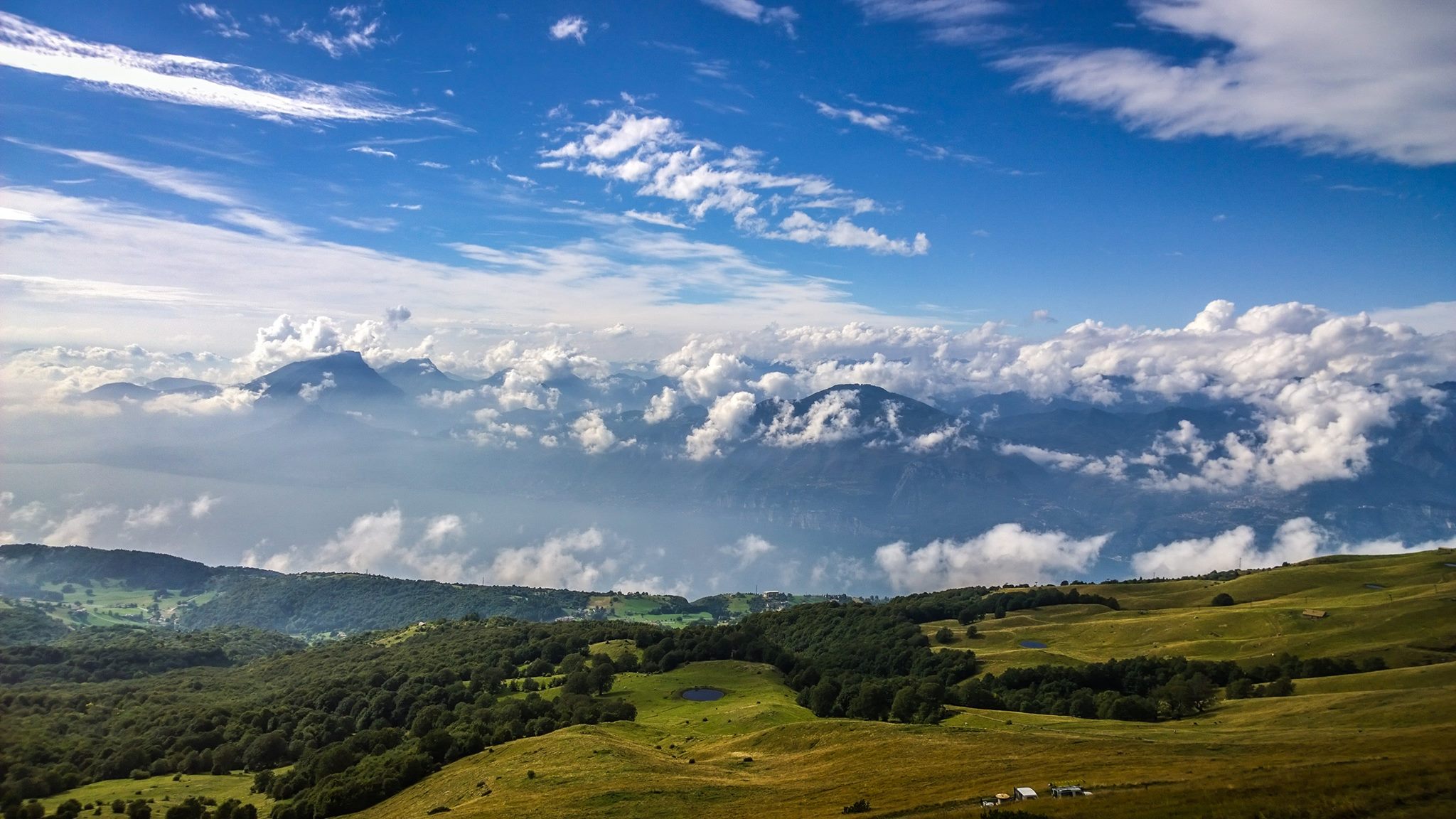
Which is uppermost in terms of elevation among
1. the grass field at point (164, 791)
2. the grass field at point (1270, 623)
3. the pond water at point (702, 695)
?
the grass field at point (1270, 623)

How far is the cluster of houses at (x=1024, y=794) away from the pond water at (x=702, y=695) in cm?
8593

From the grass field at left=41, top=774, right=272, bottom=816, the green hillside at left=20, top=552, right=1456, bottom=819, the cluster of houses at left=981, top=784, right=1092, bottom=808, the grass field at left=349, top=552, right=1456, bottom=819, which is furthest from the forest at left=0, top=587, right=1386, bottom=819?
the cluster of houses at left=981, top=784, right=1092, bottom=808

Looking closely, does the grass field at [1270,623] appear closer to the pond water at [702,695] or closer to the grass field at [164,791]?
the pond water at [702,695]

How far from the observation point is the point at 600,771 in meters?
58.9

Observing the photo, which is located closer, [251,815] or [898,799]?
[898,799]

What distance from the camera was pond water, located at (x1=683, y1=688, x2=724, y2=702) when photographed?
389ft

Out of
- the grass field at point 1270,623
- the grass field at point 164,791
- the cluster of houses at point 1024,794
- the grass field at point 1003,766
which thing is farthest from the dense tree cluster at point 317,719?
the grass field at point 1270,623

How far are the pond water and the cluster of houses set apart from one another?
85.9 meters

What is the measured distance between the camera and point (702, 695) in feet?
398

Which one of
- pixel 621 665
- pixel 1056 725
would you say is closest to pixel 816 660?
pixel 621 665

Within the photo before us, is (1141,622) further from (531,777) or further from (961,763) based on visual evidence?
(531,777)

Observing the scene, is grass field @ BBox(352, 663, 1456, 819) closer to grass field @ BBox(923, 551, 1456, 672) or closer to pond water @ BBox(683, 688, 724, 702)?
pond water @ BBox(683, 688, 724, 702)

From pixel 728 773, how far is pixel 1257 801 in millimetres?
40276

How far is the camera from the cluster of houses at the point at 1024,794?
35500 millimetres
